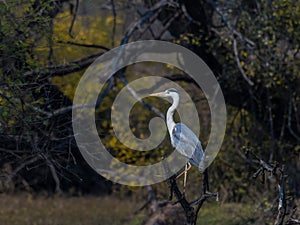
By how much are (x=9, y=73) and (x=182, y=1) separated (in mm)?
4440

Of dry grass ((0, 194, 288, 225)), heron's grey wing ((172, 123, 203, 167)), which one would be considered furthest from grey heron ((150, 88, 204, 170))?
Answer: dry grass ((0, 194, 288, 225))

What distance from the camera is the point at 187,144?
29.1 ft

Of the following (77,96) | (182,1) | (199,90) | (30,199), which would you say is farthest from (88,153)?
(30,199)

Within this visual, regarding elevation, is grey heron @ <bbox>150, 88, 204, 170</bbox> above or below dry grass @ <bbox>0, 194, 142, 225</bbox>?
above

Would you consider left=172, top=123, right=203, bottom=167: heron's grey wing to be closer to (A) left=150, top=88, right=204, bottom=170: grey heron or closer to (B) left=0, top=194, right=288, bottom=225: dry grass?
(A) left=150, top=88, right=204, bottom=170: grey heron

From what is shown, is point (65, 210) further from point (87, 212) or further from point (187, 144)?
point (187, 144)

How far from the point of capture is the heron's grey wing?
877 cm

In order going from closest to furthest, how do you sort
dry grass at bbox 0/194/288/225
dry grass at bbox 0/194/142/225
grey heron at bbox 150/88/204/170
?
grey heron at bbox 150/88/204/170, dry grass at bbox 0/194/288/225, dry grass at bbox 0/194/142/225

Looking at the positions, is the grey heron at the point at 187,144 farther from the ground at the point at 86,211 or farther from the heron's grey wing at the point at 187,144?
the ground at the point at 86,211

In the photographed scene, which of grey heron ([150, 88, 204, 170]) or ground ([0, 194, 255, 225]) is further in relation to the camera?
ground ([0, 194, 255, 225])

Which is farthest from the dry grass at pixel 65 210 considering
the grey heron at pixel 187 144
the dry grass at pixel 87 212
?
the grey heron at pixel 187 144

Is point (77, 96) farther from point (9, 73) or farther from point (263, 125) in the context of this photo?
point (263, 125)

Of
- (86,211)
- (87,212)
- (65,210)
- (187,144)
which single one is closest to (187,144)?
(187,144)

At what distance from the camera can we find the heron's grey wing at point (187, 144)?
28.8 feet
